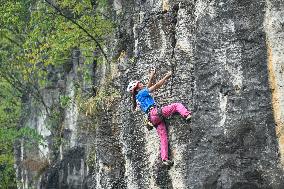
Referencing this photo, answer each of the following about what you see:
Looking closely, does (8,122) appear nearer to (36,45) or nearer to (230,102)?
(36,45)

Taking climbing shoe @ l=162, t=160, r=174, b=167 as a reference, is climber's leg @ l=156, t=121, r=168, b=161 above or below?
above

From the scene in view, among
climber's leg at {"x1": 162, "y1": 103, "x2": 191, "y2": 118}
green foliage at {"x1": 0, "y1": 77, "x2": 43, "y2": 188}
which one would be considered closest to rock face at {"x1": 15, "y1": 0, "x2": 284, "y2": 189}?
climber's leg at {"x1": 162, "y1": 103, "x2": 191, "y2": 118}

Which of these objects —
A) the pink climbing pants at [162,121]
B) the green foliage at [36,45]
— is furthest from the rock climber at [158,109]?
the green foliage at [36,45]

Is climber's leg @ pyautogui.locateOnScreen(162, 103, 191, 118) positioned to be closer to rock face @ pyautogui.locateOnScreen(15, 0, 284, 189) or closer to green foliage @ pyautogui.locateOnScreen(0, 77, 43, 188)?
rock face @ pyautogui.locateOnScreen(15, 0, 284, 189)

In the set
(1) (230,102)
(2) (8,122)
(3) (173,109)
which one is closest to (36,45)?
(2) (8,122)

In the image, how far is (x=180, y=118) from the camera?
446 inches

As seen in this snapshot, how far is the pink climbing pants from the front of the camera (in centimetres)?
1110

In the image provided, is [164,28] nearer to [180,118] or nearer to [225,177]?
[180,118]

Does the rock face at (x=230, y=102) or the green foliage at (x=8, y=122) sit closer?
the rock face at (x=230, y=102)

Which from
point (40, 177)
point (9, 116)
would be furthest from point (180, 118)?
point (9, 116)

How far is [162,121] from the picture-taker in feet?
37.0

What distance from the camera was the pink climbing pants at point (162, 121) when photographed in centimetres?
1110

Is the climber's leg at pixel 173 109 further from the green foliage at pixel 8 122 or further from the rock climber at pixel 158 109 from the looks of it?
the green foliage at pixel 8 122

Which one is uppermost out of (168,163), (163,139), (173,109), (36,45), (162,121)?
(36,45)
